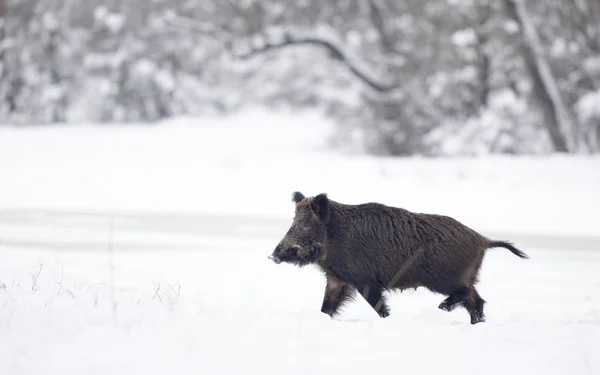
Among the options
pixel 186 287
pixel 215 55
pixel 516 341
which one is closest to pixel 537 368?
pixel 516 341

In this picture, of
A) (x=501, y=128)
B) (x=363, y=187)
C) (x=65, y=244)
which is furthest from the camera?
(x=501, y=128)

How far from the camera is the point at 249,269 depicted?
9.83 meters

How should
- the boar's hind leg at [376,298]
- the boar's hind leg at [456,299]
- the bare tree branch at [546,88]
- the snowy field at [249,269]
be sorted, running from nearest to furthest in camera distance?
1. the snowy field at [249,269]
2. the boar's hind leg at [376,298]
3. the boar's hind leg at [456,299]
4. the bare tree branch at [546,88]

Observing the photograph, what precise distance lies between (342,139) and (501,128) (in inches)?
178

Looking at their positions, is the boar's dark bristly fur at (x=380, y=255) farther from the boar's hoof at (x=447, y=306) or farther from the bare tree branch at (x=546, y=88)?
the bare tree branch at (x=546, y=88)

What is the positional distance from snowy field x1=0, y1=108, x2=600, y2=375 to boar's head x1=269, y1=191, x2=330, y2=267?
0.42m

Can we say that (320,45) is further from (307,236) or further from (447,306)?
(447,306)

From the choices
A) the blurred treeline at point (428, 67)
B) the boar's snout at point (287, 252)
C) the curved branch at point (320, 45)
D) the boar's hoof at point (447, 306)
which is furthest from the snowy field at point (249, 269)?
the curved branch at point (320, 45)

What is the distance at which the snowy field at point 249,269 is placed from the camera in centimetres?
544

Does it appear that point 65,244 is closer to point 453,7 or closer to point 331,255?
point 331,255

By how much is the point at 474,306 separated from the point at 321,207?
4.49ft

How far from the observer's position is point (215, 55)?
107 feet

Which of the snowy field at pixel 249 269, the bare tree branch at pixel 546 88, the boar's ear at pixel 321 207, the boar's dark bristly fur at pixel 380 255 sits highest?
the bare tree branch at pixel 546 88

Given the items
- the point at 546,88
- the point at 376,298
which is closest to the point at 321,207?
the point at 376,298
